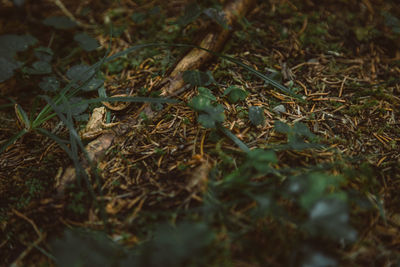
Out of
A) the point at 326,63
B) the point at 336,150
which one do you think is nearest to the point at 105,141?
the point at 336,150

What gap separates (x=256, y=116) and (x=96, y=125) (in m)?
0.96

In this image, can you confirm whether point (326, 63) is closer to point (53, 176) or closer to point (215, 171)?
point (215, 171)

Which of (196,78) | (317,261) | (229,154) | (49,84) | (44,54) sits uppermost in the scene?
(44,54)

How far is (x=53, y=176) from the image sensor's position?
52.7 inches

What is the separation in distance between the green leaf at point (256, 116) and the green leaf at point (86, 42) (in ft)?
4.34

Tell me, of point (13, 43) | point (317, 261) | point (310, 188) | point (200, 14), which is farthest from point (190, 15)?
point (317, 261)

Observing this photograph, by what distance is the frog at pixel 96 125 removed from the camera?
1.45 metres

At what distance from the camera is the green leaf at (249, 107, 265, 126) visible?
144 centimetres

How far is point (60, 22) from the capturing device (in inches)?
80.4

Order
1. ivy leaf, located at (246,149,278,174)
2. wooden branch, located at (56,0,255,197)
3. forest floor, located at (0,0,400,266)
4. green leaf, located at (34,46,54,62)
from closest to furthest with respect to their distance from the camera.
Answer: forest floor, located at (0,0,400,266), ivy leaf, located at (246,149,278,174), wooden branch, located at (56,0,255,197), green leaf, located at (34,46,54,62)

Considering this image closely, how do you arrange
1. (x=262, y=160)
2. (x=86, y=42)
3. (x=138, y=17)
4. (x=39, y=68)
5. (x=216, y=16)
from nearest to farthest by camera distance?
(x=262, y=160) < (x=216, y=16) < (x=39, y=68) < (x=86, y=42) < (x=138, y=17)

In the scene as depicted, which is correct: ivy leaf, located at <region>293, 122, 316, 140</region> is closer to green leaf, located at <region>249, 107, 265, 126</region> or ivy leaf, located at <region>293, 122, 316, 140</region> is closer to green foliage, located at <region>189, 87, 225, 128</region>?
green leaf, located at <region>249, 107, 265, 126</region>

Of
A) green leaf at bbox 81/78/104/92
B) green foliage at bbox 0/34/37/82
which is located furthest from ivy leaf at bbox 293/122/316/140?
green foliage at bbox 0/34/37/82

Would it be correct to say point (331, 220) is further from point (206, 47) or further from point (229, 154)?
point (206, 47)
